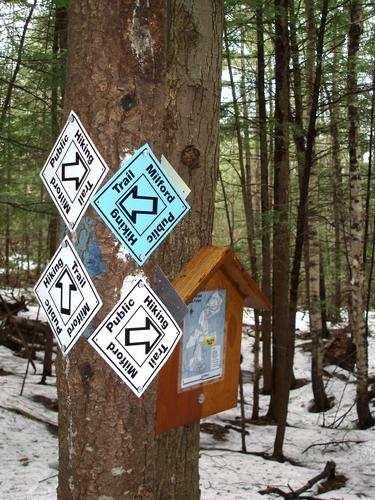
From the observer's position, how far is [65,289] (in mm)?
1734

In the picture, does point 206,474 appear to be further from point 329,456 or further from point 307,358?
point 307,358

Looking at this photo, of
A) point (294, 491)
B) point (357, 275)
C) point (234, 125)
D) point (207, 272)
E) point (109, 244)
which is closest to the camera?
point (109, 244)

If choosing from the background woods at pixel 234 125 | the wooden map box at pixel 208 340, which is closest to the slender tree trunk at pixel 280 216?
the background woods at pixel 234 125

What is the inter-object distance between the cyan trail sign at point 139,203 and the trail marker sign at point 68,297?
0.56 feet

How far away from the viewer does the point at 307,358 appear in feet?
45.9

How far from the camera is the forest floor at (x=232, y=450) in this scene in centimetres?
527

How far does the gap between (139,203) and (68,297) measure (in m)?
0.38

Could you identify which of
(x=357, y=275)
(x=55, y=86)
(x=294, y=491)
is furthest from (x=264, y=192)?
(x=294, y=491)

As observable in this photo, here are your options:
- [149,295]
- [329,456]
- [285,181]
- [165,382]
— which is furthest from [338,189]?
[149,295]

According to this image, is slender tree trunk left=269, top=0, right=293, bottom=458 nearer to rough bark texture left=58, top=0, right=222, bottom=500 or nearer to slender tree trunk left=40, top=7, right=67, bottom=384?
slender tree trunk left=40, top=7, right=67, bottom=384

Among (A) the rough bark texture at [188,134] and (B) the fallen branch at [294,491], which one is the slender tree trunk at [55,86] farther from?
(B) the fallen branch at [294,491]

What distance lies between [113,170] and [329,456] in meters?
6.89

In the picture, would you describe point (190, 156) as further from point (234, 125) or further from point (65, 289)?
point (234, 125)

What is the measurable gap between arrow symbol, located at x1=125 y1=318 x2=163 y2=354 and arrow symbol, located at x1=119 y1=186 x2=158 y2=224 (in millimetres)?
349
